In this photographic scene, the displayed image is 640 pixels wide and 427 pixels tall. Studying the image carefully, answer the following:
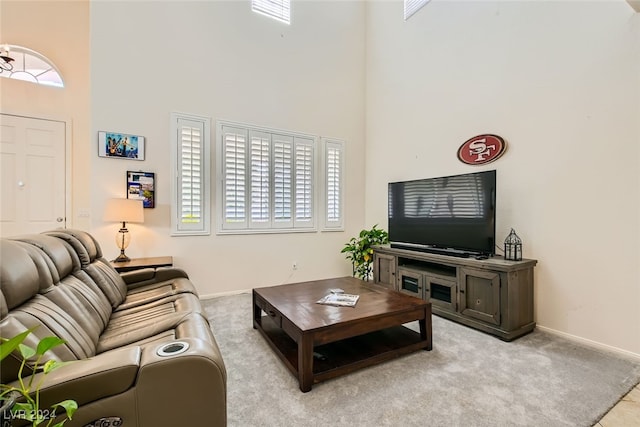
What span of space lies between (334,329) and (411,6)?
454 cm

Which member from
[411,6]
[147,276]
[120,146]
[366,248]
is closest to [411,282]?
[366,248]

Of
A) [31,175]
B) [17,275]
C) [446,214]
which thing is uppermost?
[31,175]

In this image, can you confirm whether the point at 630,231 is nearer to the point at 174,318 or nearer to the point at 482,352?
the point at 482,352

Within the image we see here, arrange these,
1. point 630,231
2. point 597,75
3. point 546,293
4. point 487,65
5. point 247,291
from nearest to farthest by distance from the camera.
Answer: point 630,231
point 597,75
point 546,293
point 487,65
point 247,291

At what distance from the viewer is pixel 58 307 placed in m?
1.42

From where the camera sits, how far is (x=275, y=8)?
4.31m

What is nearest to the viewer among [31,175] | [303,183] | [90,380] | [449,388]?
[90,380]

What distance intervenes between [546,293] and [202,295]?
12.6 ft

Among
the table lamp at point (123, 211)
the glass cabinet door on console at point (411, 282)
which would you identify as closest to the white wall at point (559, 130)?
the glass cabinet door on console at point (411, 282)

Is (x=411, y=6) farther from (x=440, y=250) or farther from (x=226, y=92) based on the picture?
(x=440, y=250)

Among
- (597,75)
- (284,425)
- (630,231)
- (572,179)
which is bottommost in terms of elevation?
(284,425)

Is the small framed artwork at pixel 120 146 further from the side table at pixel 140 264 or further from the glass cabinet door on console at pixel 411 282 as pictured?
the glass cabinet door on console at pixel 411 282

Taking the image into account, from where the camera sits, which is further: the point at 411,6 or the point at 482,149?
the point at 411,6

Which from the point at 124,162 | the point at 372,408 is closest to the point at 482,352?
the point at 372,408
